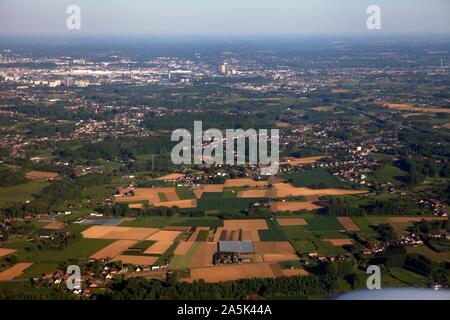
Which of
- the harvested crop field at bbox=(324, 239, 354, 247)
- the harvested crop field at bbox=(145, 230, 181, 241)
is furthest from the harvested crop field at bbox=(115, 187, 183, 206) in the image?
the harvested crop field at bbox=(324, 239, 354, 247)

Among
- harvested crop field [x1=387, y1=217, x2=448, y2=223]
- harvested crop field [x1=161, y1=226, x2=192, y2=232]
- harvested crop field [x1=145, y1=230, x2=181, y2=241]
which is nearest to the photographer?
harvested crop field [x1=145, y1=230, x2=181, y2=241]

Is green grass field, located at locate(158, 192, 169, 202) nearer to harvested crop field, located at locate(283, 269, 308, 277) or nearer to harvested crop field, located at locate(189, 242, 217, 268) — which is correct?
harvested crop field, located at locate(189, 242, 217, 268)

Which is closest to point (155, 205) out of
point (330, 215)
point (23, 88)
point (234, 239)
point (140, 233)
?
point (140, 233)

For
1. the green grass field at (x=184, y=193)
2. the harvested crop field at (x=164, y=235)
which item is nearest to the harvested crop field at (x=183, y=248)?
the harvested crop field at (x=164, y=235)

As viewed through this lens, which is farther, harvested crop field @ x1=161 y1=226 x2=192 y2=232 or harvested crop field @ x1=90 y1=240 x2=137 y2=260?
harvested crop field @ x1=161 y1=226 x2=192 y2=232

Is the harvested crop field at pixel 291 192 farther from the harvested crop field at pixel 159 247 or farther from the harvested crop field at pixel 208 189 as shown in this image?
the harvested crop field at pixel 159 247

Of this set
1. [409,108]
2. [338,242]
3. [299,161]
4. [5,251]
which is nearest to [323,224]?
[338,242]
